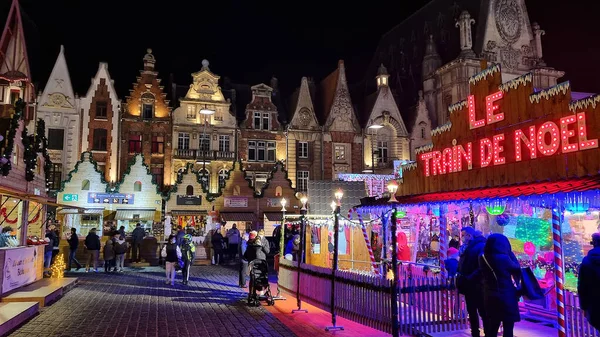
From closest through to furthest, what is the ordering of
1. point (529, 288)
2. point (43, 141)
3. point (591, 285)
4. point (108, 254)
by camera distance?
1. point (591, 285)
2. point (529, 288)
3. point (43, 141)
4. point (108, 254)

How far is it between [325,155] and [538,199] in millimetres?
32679

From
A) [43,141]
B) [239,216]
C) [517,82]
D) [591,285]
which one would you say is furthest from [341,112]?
[591,285]

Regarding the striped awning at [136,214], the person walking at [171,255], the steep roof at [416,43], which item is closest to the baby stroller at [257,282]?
the person walking at [171,255]

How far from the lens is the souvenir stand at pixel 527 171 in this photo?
8.58 m

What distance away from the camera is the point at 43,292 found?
1314 centimetres

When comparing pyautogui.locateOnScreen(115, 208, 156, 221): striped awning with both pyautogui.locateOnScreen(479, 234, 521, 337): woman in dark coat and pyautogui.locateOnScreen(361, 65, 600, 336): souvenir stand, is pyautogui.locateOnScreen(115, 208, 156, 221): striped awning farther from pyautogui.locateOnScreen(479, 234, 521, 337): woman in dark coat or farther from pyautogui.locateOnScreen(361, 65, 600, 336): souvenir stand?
pyautogui.locateOnScreen(479, 234, 521, 337): woman in dark coat

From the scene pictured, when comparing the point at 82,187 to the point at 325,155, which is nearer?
the point at 82,187

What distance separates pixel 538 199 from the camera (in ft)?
28.6

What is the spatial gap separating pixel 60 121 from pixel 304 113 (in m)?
18.9

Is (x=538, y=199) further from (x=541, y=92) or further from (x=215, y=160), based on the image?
(x=215, y=160)

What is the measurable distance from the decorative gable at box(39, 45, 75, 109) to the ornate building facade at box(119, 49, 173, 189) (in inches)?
153

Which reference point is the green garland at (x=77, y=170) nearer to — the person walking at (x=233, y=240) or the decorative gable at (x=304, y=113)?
the person walking at (x=233, y=240)

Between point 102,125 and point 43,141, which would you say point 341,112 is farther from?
point 43,141

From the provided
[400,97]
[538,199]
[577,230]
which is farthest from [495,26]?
[538,199]
